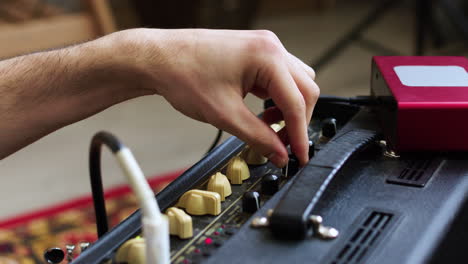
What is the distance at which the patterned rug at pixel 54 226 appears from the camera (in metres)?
1.72

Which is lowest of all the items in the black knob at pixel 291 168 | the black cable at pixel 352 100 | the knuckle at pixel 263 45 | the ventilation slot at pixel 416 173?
the ventilation slot at pixel 416 173

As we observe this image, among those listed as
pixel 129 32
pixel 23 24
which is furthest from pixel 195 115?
pixel 23 24

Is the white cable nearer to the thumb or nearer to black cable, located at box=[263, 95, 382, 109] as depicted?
the thumb

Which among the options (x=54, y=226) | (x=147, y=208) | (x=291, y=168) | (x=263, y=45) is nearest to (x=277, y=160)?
(x=291, y=168)

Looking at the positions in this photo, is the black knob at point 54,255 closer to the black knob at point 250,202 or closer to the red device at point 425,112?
the black knob at point 250,202

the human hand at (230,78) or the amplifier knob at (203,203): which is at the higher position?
the human hand at (230,78)

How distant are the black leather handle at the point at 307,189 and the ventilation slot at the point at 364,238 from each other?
1.5 inches

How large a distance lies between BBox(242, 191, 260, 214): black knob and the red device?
0.66ft

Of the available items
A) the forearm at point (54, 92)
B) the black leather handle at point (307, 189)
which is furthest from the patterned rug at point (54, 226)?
the black leather handle at point (307, 189)

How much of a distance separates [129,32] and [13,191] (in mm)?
1520

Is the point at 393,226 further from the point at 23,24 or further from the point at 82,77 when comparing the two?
the point at 23,24

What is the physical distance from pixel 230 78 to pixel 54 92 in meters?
0.25

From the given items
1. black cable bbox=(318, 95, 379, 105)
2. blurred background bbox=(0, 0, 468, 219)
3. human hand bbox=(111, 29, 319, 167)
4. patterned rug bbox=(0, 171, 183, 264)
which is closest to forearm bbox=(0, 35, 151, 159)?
human hand bbox=(111, 29, 319, 167)

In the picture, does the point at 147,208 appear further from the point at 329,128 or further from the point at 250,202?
the point at 329,128
